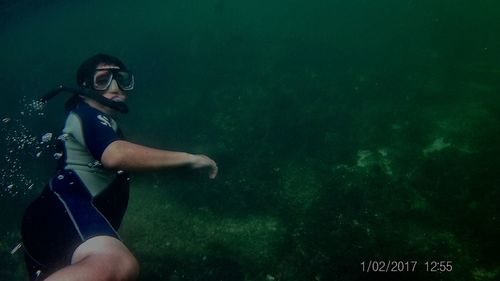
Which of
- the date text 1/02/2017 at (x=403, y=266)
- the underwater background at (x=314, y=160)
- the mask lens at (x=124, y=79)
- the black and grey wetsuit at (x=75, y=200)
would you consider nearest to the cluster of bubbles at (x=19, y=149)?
the underwater background at (x=314, y=160)

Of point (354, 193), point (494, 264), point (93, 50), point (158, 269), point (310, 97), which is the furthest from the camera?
point (93, 50)

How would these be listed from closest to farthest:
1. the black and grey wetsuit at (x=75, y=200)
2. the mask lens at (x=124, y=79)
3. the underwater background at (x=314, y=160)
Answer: the black and grey wetsuit at (x=75, y=200)
the mask lens at (x=124, y=79)
the underwater background at (x=314, y=160)

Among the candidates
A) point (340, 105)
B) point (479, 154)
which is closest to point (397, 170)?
point (479, 154)

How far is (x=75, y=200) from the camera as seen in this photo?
10.8 feet

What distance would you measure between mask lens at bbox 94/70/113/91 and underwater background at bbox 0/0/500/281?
361 cm

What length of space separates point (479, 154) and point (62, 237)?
26.7ft

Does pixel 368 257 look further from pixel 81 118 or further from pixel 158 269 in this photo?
pixel 81 118

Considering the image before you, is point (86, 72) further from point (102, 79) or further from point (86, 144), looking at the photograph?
point (86, 144)

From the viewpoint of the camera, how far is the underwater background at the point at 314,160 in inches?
239

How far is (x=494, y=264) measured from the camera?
201 inches

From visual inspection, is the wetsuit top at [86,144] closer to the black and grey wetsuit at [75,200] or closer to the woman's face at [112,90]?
the black and grey wetsuit at [75,200]

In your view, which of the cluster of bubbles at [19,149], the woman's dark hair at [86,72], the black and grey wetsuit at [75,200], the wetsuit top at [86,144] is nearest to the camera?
the black and grey wetsuit at [75,200]

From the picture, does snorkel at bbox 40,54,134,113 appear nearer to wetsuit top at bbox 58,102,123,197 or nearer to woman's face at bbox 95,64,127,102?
woman's face at bbox 95,64,127,102

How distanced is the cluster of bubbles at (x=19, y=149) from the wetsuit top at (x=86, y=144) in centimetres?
664
